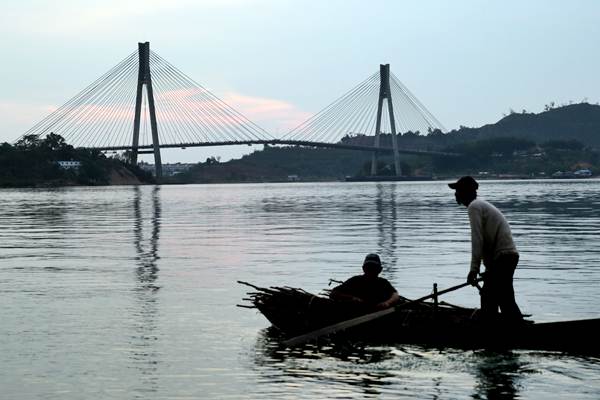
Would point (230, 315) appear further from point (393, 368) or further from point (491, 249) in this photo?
point (491, 249)

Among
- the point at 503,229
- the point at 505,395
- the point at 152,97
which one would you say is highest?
the point at 152,97

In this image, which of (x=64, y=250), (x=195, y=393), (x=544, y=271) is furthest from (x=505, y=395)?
(x=64, y=250)

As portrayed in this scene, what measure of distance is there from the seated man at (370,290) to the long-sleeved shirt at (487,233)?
5.36 feet

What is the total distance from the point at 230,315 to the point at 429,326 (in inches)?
162

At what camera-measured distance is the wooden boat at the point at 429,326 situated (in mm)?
11430

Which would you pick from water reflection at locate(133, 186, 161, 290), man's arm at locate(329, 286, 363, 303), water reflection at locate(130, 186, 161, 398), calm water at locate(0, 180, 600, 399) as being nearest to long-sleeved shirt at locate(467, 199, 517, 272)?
calm water at locate(0, 180, 600, 399)

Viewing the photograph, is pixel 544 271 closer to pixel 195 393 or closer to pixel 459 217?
pixel 195 393

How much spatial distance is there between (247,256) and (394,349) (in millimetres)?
13774

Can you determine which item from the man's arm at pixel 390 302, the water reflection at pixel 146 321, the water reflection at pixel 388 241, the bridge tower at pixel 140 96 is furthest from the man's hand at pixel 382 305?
the bridge tower at pixel 140 96

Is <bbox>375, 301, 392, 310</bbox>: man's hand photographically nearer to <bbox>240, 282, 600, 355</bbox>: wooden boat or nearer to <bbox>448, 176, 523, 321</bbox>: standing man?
<bbox>240, 282, 600, 355</bbox>: wooden boat

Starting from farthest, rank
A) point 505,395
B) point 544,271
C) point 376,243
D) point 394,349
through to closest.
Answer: point 376,243
point 544,271
point 394,349
point 505,395

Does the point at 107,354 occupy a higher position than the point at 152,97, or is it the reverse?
the point at 152,97

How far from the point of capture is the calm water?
10.5m

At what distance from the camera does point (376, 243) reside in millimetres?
30016
